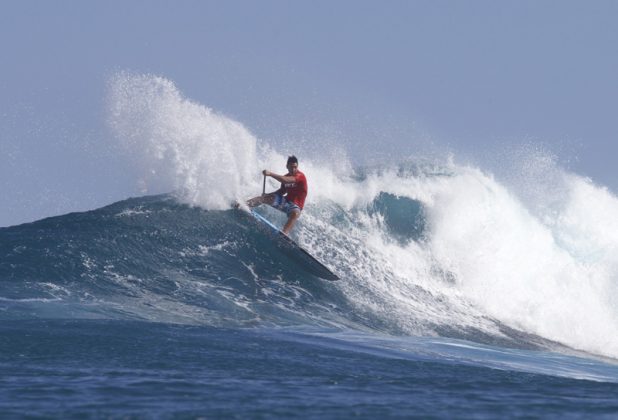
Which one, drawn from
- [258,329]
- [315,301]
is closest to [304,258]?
[315,301]

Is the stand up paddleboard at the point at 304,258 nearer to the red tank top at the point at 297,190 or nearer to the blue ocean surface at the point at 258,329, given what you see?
the blue ocean surface at the point at 258,329

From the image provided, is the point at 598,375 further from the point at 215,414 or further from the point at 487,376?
the point at 215,414

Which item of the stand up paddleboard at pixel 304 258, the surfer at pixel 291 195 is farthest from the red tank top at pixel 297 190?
the stand up paddleboard at pixel 304 258

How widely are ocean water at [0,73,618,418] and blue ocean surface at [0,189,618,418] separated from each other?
0.04m

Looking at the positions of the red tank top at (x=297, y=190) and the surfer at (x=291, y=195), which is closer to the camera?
the surfer at (x=291, y=195)

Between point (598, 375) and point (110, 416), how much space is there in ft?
24.6

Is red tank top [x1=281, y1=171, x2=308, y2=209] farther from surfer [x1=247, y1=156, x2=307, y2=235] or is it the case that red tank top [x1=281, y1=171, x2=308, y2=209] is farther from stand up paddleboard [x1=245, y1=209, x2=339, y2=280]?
stand up paddleboard [x1=245, y1=209, x2=339, y2=280]

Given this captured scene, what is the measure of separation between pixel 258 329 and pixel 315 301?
331 cm

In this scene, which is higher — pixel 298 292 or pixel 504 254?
pixel 504 254

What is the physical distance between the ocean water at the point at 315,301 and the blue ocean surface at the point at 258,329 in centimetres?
4

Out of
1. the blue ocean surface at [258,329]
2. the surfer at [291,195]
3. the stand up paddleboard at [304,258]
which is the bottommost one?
the blue ocean surface at [258,329]

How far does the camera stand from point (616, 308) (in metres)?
21.7

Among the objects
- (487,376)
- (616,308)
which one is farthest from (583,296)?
(487,376)

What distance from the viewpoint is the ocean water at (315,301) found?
6672mm
